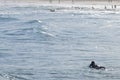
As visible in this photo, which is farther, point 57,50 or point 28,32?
point 28,32

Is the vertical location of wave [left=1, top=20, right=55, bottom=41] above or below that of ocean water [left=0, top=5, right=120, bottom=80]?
above

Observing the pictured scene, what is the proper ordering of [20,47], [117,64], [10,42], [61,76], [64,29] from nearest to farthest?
[61,76] < [117,64] < [20,47] < [10,42] < [64,29]

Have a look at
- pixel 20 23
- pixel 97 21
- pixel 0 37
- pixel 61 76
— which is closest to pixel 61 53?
pixel 61 76

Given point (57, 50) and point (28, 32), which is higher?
point (28, 32)

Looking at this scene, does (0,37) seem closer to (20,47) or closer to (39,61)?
(20,47)

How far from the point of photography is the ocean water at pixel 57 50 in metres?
30.2

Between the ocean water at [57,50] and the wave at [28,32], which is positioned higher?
the wave at [28,32]

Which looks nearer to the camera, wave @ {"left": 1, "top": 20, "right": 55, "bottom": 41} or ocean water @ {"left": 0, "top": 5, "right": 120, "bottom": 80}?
ocean water @ {"left": 0, "top": 5, "right": 120, "bottom": 80}

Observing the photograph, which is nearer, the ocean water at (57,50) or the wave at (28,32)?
the ocean water at (57,50)

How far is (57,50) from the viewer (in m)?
39.5

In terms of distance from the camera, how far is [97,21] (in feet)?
226

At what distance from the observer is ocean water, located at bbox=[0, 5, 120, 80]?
1189 inches

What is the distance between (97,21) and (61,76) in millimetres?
40311

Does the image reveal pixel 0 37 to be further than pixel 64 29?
No
